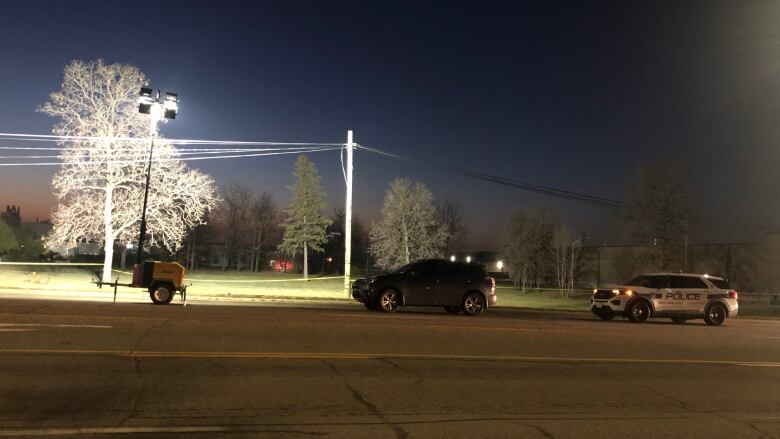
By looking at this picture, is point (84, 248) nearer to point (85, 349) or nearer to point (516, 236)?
point (516, 236)

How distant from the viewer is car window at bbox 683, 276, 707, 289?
20.3m

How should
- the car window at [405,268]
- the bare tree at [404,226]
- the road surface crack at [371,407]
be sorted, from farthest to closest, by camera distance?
the bare tree at [404,226], the car window at [405,268], the road surface crack at [371,407]

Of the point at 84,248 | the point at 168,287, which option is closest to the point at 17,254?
the point at 84,248

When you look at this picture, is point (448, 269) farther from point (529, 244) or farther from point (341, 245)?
point (341, 245)

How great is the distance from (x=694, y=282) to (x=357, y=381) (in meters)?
16.2

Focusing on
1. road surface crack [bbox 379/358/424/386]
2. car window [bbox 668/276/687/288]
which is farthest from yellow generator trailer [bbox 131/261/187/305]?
car window [bbox 668/276/687/288]

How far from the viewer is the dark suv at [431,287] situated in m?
18.3

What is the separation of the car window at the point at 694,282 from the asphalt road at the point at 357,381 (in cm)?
653

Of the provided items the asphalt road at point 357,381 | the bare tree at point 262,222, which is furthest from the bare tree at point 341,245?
the asphalt road at point 357,381

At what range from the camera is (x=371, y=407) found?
23.1 feet

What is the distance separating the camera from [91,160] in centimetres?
3042

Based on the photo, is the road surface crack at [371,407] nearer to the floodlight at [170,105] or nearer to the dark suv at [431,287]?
Answer: the dark suv at [431,287]

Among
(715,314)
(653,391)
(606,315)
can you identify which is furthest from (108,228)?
(653,391)

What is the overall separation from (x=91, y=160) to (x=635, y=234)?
3968cm
